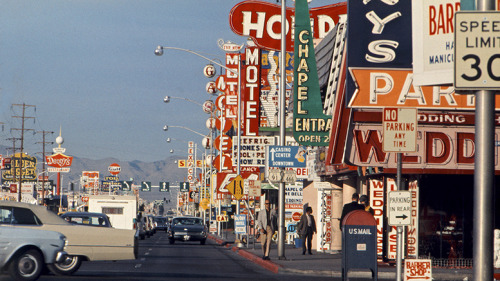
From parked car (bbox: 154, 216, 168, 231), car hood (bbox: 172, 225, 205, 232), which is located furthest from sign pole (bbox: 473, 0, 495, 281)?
parked car (bbox: 154, 216, 168, 231)

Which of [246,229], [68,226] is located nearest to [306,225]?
[246,229]

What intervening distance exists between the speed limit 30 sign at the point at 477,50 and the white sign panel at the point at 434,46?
4.29 ft

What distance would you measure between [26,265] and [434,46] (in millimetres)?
9920

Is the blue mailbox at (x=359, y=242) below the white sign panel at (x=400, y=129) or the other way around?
below

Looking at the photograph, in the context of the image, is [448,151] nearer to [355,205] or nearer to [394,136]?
[355,205]

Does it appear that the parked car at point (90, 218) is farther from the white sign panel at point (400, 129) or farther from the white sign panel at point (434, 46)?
the white sign panel at point (434, 46)

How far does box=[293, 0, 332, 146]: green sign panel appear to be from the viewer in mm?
30859

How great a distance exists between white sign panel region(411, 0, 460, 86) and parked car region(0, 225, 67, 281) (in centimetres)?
901

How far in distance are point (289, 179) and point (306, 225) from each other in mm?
5166

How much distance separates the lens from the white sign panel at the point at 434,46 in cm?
1079

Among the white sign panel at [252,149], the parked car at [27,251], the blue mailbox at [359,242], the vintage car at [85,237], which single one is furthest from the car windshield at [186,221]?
the blue mailbox at [359,242]

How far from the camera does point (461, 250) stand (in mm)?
26234

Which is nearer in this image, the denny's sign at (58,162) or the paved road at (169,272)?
the paved road at (169,272)

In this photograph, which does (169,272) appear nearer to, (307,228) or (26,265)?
(26,265)
